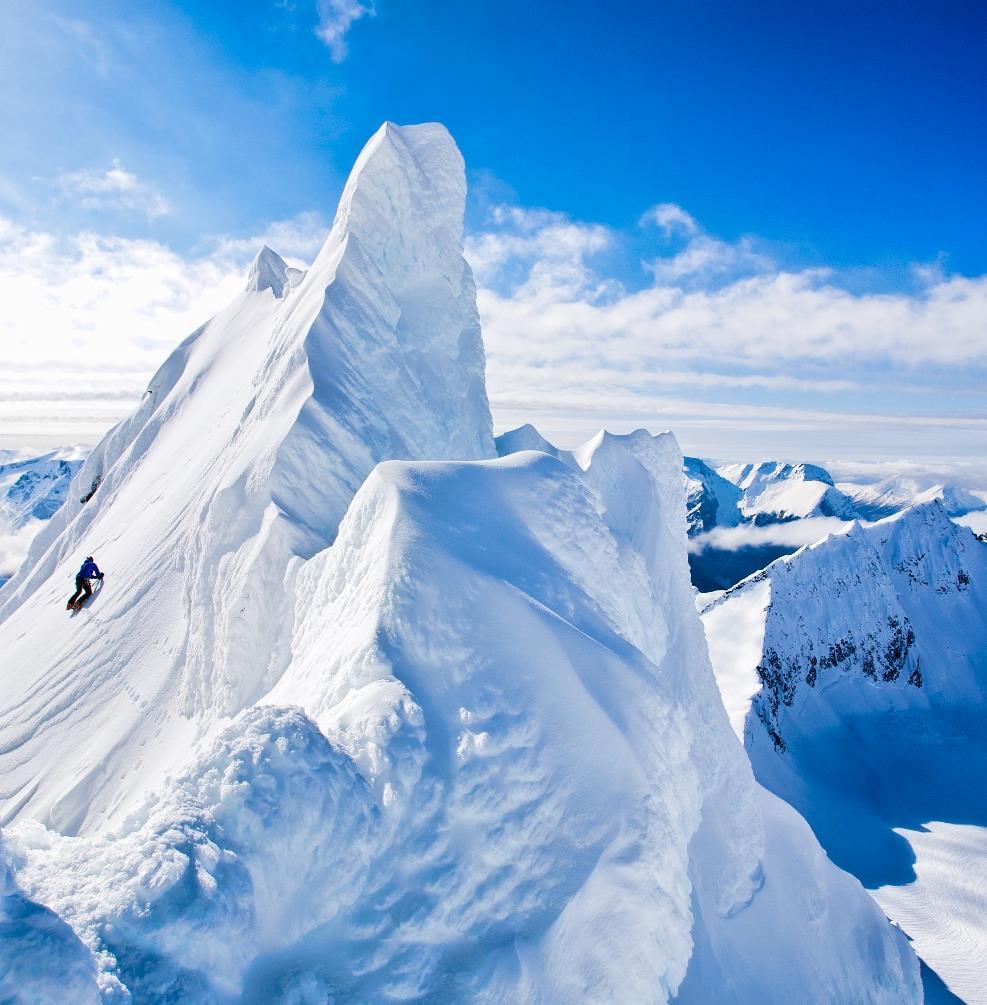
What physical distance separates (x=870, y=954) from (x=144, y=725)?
760 inches

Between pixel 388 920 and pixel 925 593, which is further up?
pixel 388 920

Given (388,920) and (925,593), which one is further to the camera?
(925,593)

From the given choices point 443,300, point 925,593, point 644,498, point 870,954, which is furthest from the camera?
point 925,593

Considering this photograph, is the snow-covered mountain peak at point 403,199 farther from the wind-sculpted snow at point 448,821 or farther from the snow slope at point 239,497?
the wind-sculpted snow at point 448,821

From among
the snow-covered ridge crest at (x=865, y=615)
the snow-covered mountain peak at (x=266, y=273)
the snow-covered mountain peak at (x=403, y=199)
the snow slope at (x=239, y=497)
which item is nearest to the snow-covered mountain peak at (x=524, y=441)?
the snow slope at (x=239, y=497)

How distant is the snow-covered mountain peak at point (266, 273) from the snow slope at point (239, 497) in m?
6.88

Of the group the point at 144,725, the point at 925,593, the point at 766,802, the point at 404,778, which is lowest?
the point at 925,593

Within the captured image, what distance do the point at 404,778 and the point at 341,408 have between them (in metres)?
14.1

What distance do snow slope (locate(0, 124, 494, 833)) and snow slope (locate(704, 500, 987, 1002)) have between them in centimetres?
5026

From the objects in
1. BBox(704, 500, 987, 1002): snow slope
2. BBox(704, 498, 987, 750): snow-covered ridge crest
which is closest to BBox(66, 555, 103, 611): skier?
BBox(704, 500, 987, 1002): snow slope

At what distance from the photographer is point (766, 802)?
1667 centimetres

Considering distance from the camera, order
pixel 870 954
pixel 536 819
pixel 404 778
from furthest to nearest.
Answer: pixel 870 954, pixel 536 819, pixel 404 778

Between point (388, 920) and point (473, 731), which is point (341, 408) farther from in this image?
point (388, 920)

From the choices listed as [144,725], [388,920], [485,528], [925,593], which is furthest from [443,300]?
[925,593]
